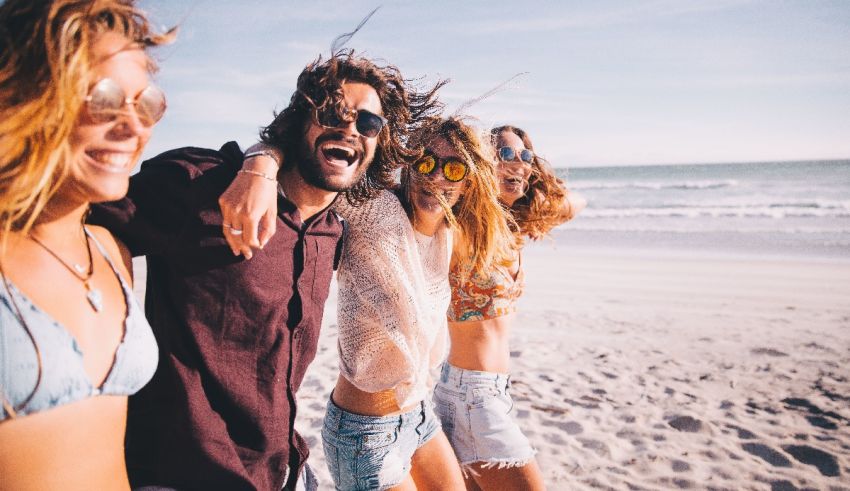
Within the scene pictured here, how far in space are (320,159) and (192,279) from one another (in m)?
0.81

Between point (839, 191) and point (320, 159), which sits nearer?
point (320, 159)

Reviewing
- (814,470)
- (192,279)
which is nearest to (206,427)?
(192,279)

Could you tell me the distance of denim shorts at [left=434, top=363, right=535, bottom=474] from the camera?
284cm

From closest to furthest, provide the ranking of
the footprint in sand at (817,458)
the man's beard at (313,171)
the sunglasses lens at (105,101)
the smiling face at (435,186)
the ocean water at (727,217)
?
the sunglasses lens at (105,101), the man's beard at (313,171), the smiling face at (435,186), the footprint in sand at (817,458), the ocean water at (727,217)

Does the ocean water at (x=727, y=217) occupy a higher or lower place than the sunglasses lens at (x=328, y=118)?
lower

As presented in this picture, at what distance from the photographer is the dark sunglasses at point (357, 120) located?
94.9 inches

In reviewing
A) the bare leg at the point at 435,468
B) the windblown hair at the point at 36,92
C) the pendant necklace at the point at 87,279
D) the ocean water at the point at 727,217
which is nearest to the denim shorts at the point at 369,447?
the bare leg at the point at 435,468

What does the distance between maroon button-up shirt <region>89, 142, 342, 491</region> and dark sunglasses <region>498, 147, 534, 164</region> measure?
1780mm

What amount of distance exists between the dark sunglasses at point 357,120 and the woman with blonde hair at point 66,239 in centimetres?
85

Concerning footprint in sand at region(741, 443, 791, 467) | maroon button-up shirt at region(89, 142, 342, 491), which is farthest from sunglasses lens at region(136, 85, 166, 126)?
footprint in sand at region(741, 443, 791, 467)

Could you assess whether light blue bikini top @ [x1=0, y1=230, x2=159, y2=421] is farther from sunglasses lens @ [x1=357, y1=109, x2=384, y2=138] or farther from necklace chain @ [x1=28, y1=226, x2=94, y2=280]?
sunglasses lens @ [x1=357, y1=109, x2=384, y2=138]

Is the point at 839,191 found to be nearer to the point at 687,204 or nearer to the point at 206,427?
the point at 687,204

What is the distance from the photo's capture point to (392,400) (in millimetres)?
2527

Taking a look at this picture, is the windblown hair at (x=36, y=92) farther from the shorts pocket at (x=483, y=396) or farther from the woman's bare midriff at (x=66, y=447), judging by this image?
the shorts pocket at (x=483, y=396)
